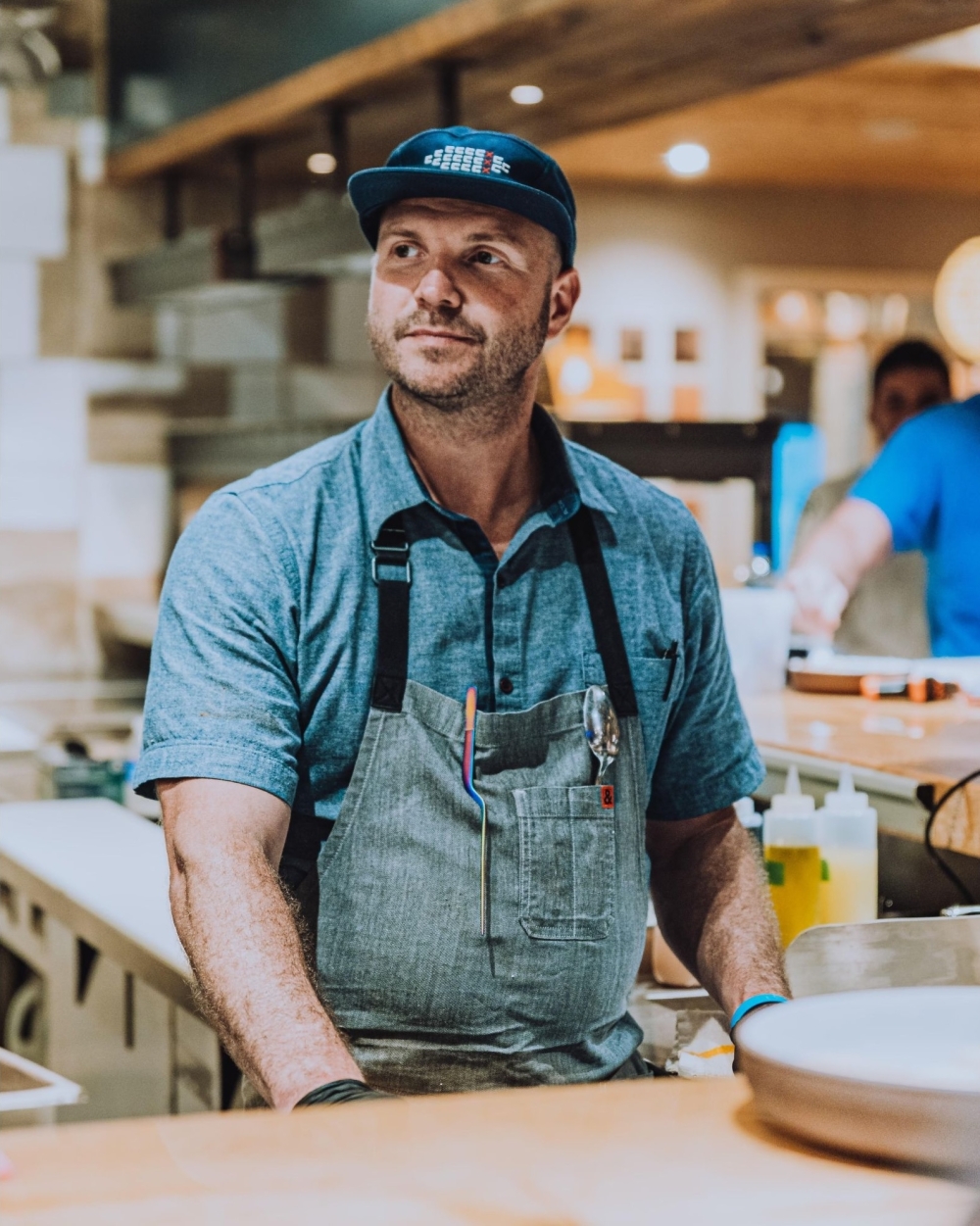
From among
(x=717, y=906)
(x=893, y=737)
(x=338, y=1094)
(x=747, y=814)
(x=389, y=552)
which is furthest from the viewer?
(x=893, y=737)

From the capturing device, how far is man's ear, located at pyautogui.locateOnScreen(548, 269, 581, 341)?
6.10ft

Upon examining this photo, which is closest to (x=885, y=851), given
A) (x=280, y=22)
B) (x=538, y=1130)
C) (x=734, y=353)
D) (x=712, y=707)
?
(x=712, y=707)

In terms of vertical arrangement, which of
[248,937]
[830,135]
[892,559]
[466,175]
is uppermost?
[830,135]

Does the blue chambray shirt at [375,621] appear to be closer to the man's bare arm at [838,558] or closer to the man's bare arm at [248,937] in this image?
the man's bare arm at [248,937]

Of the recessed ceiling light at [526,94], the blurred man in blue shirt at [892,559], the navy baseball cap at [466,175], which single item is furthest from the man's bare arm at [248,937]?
the blurred man in blue shirt at [892,559]

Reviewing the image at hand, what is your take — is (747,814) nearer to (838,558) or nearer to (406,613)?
(406,613)

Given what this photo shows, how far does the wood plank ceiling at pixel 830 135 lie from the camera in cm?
575

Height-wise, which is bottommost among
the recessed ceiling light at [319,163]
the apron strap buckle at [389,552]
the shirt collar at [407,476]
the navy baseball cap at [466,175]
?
the apron strap buckle at [389,552]

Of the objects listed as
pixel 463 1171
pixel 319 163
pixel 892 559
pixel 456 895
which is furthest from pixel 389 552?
pixel 319 163

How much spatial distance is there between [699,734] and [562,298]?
52 centimetres

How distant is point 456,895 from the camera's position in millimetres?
1558

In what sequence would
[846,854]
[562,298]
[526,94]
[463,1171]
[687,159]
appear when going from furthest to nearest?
[687,159], [526,94], [846,854], [562,298], [463,1171]

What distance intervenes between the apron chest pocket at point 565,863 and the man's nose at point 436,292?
496 millimetres

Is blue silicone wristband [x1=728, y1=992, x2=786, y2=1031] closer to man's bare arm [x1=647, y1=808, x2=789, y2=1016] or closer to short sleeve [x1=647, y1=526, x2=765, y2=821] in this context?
man's bare arm [x1=647, y1=808, x2=789, y2=1016]
